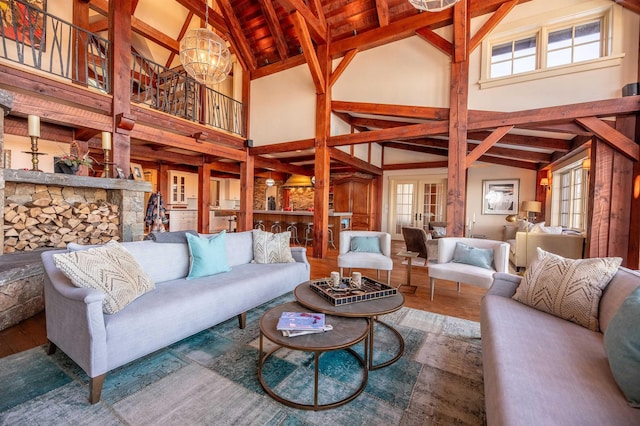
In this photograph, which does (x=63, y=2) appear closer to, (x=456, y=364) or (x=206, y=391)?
(x=206, y=391)

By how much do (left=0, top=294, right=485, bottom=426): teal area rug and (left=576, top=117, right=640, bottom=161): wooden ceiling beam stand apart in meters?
3.66

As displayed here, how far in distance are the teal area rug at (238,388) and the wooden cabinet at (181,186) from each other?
8192mm

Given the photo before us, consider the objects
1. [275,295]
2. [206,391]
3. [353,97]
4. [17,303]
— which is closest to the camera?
[206,391]

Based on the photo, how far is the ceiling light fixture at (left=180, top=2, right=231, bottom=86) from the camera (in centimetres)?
346

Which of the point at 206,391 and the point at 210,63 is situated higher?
the point at 210,63

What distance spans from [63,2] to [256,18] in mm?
3511

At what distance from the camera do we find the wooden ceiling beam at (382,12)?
4.59m

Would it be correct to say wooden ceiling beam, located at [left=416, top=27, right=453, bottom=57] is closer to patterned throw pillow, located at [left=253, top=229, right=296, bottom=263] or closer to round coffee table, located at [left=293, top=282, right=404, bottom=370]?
patterned throw pillow, located at [left=253, top=229, right=296, bottom=263]

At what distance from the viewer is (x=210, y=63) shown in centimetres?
356

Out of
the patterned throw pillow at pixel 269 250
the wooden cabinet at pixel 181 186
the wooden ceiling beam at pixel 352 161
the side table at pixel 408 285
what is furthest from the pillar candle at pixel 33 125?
the wooden cabinet at pixel 181 186

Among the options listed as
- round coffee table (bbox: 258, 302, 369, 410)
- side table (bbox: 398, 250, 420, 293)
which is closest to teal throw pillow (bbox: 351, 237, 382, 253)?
side table (bbox: 398, 250, 420, 293)

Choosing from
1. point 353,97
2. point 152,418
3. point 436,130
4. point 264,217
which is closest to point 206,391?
point 152,418

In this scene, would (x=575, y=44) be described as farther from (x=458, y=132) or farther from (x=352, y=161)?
(x=352, y=161)

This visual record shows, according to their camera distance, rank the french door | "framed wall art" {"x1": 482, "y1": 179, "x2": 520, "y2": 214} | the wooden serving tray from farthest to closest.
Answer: the french door
"framed wall art" {"x1": 482, "y1": 179, "x2": 520, "y2": 214}
the wooden serving tray
